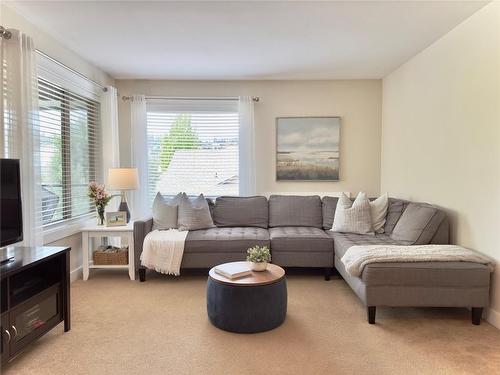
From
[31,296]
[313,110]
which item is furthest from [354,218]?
[31,296]

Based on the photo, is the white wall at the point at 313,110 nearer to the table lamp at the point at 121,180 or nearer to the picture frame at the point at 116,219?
the table lamp at the point at 121,180

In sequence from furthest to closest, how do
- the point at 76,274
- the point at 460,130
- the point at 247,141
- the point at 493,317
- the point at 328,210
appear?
the point at 247,141
the point at 328,210
the point at 76,274
the point at 460,130
the point at 493,317

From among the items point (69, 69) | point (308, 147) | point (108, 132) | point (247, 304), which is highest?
point (69, 69)

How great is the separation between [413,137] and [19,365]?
409 centimetres

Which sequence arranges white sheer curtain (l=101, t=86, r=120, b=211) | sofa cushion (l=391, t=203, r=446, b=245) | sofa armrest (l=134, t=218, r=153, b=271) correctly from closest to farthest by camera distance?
sofa cushion (l=391, t=203, r=446, b=245)
sofa armrest (l=134, t=218, r=153, b=271)
white sheer curtain (l=101, t=86, r=120, b=211)

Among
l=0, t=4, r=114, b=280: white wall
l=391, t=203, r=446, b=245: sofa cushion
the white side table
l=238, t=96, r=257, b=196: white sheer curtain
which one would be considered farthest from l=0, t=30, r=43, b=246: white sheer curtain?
l=391, t=203, r=446, b=245: sofa cushion

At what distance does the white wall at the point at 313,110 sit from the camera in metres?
4.82

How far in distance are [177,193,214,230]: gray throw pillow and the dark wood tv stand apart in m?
1.59

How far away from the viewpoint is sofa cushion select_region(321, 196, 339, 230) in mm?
4230

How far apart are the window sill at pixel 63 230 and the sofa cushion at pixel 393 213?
3.40 meters

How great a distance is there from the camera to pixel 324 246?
3680 mm

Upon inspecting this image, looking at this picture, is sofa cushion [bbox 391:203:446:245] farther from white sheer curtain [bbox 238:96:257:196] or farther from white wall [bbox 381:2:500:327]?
white sheer curtain [bbox 238:96:257:196]

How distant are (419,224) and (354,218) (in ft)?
2.60

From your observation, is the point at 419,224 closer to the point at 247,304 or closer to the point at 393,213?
the point at 393,213
